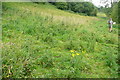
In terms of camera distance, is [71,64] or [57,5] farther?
[57,5]

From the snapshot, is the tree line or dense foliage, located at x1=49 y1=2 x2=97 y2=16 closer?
dense foliage, located at x1=49 y1=2 x2=97 y2=16

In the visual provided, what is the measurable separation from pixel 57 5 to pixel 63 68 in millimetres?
42440

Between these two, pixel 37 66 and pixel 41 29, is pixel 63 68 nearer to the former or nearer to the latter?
pixel 37 66

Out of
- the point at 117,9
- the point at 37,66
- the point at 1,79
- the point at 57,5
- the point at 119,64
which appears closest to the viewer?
the point at 1,79

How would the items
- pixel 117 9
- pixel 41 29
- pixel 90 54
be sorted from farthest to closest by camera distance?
pixel 117 9 → pixel 41 29 → pixel 90 54

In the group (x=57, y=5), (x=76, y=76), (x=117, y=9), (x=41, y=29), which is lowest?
(x=76, y=76)

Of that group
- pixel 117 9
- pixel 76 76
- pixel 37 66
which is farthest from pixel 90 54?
pixel 117 9

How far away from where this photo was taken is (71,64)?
436 cm

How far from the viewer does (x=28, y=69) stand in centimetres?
379

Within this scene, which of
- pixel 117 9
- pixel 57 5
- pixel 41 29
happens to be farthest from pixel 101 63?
pixel 57 5

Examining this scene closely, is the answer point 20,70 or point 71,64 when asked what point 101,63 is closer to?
point 71,64

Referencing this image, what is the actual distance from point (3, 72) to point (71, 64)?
2.18 metres

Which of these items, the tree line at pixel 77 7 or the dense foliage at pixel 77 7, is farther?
the tree line at pixel 77 7

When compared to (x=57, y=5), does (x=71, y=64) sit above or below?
below
